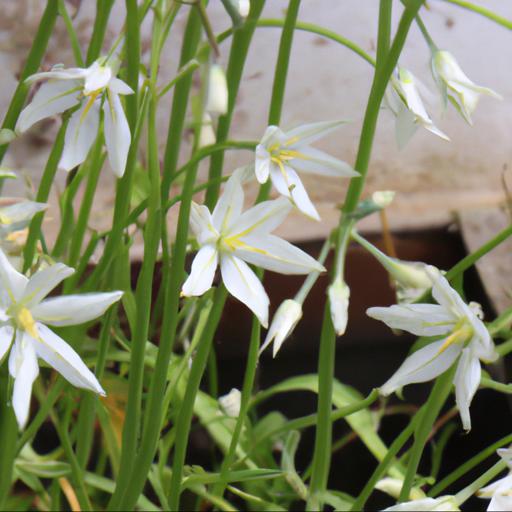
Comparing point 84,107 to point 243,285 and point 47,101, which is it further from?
point 243,285

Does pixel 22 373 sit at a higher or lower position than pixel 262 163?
lower

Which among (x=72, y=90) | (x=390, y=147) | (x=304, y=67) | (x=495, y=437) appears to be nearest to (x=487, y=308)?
(x=495, y=437)

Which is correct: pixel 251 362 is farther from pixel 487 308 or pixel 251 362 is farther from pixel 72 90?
pixel 487 308

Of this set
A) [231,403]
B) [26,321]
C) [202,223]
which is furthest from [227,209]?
[231,403]

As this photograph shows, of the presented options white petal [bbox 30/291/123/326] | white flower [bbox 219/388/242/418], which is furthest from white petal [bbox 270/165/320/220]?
white flower [bbox 219/388/242/418]

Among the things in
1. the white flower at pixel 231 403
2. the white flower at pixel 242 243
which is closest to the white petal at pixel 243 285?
the white flower at pixel 242 243

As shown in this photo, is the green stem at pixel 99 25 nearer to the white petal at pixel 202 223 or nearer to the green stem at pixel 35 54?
the green stem at pixel 35 54
